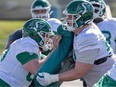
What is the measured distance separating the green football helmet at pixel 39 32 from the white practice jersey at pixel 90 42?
67cm

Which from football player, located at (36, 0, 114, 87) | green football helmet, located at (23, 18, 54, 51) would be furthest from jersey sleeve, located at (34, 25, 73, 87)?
green football helmet, located at (23, 18, 54, 51)

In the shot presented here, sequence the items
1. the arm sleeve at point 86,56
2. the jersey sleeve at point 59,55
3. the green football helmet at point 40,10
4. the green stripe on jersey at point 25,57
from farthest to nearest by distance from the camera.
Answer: the green football helmet at point 40,10
the green stripe on jersey at point 25,57
the jersey sleeve at point 59,55
the arm sleeve at point 86,56

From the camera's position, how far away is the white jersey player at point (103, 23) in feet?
25.5

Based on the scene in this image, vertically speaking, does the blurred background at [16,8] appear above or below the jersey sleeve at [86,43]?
below

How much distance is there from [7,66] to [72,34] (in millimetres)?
832

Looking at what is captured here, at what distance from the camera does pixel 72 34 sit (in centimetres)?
565

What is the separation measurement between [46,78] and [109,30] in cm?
260

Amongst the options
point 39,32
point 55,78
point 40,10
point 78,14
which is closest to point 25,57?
point 39,32

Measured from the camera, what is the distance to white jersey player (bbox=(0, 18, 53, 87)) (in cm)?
588

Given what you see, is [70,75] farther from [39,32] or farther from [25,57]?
[39,32]

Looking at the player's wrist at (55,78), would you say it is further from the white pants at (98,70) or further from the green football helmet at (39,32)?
the green football helmet at (39,32)

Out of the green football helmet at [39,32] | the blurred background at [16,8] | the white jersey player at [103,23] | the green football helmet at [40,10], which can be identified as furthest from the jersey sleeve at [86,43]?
the blurred background at [16,8]

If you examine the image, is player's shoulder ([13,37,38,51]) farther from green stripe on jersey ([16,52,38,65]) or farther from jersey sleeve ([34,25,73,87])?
jersey sleeve ([34,25,73,87])

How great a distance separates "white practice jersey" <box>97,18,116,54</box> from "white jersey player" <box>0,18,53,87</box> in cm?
180
